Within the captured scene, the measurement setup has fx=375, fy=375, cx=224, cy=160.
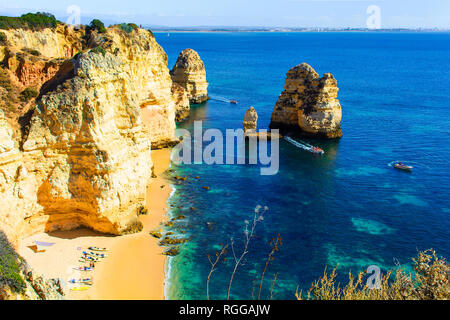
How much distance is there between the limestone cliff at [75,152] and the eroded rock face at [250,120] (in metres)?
27.8

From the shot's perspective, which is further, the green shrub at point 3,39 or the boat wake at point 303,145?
the boat wake at point 303,145

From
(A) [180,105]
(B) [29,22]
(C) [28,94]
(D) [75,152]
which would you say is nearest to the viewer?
(D) [75,152]

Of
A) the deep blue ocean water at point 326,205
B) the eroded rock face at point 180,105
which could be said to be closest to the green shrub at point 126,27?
the deep blue ocean water at point 326,205

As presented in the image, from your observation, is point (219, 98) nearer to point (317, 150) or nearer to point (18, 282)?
point (317, 150)

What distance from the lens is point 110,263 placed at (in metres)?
25.6

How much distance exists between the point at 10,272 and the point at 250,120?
151 ft

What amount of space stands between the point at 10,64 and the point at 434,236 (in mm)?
37784

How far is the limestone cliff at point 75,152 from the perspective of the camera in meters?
25.0

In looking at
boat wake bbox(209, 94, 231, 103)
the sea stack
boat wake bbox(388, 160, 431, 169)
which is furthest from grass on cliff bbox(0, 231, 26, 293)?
boat wake bbox(209, 94, 231, 103)

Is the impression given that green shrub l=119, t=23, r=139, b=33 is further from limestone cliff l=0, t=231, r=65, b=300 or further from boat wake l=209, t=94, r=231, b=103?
boat wake l=209, t=94, r=231, b=103

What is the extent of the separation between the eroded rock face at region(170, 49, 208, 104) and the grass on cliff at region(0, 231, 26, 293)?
68754mm

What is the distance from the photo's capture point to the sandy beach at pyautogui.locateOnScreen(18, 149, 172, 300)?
23.4 m

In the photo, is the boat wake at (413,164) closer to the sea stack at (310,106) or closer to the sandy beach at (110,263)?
the sea stack at (310,106)

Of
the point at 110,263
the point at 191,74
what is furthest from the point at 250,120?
the point at 110,263
